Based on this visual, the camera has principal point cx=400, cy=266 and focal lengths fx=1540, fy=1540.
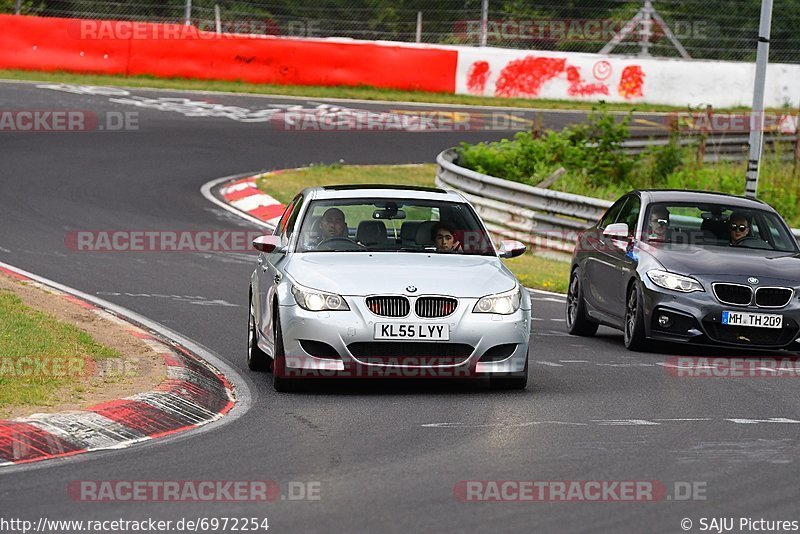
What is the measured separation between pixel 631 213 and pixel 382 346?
204 inches

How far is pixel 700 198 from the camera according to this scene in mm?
14336

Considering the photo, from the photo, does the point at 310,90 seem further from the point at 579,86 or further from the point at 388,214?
the point at 388,214

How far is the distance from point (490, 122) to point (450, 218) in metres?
23.1

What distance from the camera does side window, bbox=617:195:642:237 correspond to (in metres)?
14.3

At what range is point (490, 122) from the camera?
113ft

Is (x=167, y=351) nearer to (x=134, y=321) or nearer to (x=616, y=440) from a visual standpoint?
(x=134, y=321)

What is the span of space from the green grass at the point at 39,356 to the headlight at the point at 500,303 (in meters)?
2.62

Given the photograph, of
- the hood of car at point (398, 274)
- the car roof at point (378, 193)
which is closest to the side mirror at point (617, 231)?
the car roof at point (378, 193)

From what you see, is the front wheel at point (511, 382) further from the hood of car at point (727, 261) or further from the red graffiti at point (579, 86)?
the red graffiti at point (579, 86)

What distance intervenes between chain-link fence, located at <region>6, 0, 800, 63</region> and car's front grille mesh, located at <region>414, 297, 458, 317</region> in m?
26.6

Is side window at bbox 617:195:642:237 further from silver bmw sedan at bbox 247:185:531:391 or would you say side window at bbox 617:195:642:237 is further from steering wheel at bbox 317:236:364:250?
steering wheel at bbox 317:236:364:250

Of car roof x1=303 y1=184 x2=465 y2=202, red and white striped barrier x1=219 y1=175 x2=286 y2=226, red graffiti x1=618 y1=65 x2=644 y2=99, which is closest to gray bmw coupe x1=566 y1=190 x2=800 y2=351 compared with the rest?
car roof x1=303 y1=184 x2=465 y2=202

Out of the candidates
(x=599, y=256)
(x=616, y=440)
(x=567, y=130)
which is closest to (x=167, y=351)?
(x=616, y=440)

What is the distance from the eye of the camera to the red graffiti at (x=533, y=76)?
38.4 m
